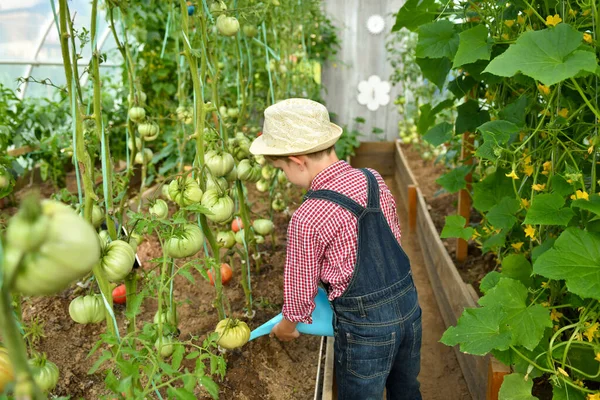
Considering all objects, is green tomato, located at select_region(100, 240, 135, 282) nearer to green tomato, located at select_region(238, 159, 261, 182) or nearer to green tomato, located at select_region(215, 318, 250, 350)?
green tomato, located at select_region(215, 318, 250, 350)

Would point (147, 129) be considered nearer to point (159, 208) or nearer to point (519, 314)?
point (159, 208)

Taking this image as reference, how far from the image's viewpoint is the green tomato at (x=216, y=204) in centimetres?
159

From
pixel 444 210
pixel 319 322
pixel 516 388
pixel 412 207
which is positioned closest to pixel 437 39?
pixel 319 322

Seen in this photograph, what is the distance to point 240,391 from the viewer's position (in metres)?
1.91

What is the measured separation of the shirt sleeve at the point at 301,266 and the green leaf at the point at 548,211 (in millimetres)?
611

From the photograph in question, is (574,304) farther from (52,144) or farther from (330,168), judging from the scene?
(52,144)

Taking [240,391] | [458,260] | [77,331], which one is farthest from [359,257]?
[458,260]

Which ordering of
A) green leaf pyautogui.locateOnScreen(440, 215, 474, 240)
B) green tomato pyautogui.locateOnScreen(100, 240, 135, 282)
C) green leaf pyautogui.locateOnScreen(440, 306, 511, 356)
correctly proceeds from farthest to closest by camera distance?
1. green leaf pyautogui.locateOnScreen(440, 215, 474, 240)
2. green leaf pyautogui.locateOnScreen(440, 306, 511, 356)
3. green tomato pyautogui.locateOnScreen(100, 240, 135, 282)

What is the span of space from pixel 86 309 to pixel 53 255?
36.7 inches

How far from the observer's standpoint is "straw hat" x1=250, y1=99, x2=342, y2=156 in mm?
1604

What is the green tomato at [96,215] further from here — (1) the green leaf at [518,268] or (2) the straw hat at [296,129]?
(1) the green leaf at [518,268]

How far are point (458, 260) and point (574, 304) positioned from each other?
163 cm

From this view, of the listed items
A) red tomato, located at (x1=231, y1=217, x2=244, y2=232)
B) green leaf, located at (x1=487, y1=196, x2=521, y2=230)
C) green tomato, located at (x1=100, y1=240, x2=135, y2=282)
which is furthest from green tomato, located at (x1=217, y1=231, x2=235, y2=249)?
green leaf, located at (x1=487, y1=196, x2=521, y2=230)

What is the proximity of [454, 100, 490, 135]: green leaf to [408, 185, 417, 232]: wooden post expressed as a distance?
1888 millimetres
